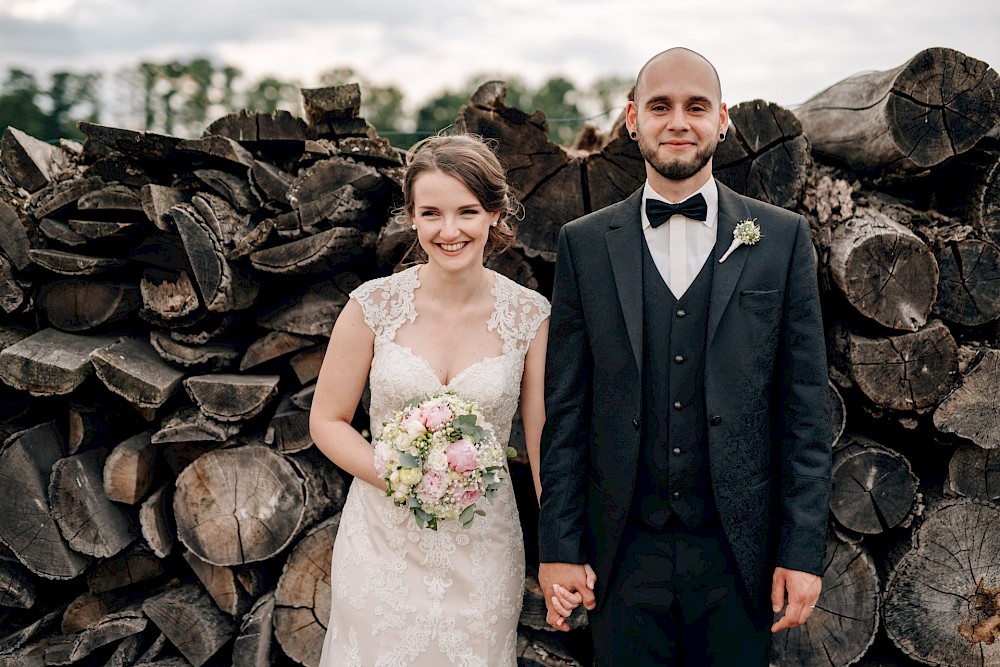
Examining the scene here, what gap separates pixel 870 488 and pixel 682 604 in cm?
136

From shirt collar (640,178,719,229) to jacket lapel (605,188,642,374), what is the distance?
2cm

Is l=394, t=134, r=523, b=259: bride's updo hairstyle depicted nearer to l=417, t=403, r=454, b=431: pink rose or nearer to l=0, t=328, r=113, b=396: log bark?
l=417, t=403, r=454, b=431: pink rose

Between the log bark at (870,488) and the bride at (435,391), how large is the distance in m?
1.37

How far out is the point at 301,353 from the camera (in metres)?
3.37

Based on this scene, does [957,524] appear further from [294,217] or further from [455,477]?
[294,217]

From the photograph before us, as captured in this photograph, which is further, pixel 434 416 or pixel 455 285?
pixel 455 285

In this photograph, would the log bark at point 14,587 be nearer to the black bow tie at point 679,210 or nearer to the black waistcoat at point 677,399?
the black waistcoat at point 677,399

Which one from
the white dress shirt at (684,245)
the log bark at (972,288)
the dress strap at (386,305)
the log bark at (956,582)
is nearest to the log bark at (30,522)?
the dress strap at (386,305)

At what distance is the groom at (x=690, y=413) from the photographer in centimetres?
207

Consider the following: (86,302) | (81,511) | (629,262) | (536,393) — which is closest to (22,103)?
(86,302)

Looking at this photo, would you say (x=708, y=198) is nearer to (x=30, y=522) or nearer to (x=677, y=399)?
(x=677, y=399)

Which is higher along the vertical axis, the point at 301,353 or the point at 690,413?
the point at 690,413

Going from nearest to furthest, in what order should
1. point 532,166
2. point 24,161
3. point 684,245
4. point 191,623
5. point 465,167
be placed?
point 684,245, point 465,167, point 532,166, point 191,623, point 24,161

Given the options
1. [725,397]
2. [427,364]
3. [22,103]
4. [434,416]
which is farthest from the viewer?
[22,103]
